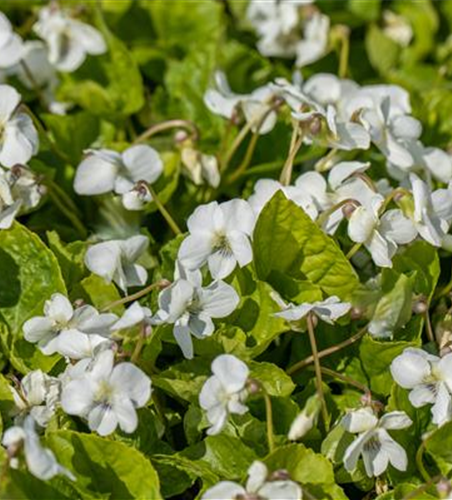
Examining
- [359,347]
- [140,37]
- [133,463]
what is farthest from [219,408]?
[140,37]

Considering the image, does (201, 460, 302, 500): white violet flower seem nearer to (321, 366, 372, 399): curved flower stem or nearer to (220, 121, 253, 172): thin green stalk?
(321, 366, 372, 399): curved flower stem

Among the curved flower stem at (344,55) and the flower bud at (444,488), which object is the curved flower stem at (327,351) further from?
the curved flower stem at (344,55)

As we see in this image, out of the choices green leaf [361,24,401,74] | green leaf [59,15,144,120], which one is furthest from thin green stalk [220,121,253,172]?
green leaf [361,24,401,74]

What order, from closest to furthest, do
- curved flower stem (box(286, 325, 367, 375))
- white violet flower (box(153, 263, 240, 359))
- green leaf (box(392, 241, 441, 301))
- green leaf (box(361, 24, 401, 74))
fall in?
white violet flower (box(153, 263, 240, 359)) < curved flower stem (box(286, 325, 367, 375)) < green leaf (box(392, 241, 441, 301)) < green leaf (box(361, 24, 401, 74))

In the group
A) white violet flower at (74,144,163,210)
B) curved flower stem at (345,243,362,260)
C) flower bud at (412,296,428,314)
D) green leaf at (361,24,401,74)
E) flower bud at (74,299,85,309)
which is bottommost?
green leaf at (361,24,401,74)

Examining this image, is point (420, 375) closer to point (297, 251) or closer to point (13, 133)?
point (297, 251)

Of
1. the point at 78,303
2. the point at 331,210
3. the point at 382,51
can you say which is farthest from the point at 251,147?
the point at 382,51
